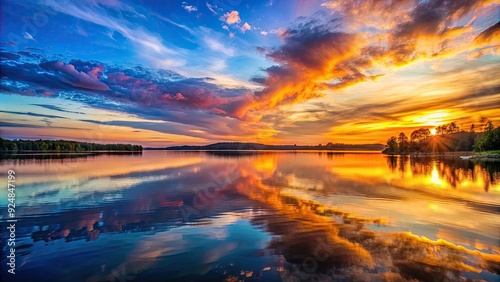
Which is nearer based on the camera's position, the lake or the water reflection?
the lake

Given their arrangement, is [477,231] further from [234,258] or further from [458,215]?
[234,258]

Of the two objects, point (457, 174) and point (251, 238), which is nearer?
point (251, 238)

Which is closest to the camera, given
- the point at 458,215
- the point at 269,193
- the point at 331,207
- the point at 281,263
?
the point at 281,263

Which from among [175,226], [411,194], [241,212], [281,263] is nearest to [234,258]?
[281,263]

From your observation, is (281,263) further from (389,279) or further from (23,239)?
(23,239)

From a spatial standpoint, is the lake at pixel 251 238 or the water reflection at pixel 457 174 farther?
the water reflection at pixel 457 174

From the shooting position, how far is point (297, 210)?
57.3ft

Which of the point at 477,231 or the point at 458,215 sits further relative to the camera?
the point at 458,215

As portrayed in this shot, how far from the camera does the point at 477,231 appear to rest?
13219 mm

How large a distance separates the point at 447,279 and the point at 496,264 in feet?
10.0

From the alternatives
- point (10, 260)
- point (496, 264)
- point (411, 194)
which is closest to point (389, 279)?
point (496, 264)

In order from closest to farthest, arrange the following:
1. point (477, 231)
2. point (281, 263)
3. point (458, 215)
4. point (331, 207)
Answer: point (281, 263) → point (477, 231) → point (458, 215) → point (331, 207)

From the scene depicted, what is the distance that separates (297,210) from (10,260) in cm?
1534

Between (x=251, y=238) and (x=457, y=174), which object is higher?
(x=457, y=174)
